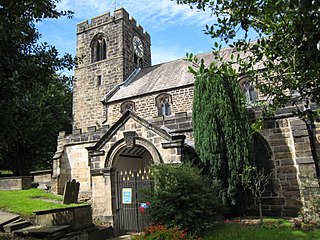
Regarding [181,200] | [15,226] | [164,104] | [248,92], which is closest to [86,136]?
[164,104]

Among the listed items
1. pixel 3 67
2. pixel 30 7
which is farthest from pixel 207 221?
pixel 30 7

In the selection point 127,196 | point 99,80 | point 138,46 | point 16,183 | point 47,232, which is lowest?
point 47,232

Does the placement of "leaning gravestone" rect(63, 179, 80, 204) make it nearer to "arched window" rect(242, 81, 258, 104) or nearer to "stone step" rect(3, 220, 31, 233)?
"stone step" rect(3, 220, 31, 233)

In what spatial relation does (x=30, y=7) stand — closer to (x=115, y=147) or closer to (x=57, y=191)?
(x=115, y=147)

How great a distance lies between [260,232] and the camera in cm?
777

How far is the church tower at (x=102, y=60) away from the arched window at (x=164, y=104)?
222 inches

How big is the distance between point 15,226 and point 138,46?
22999 millimetres

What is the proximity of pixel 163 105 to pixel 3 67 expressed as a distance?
14.8 metres

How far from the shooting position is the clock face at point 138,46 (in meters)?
27.8

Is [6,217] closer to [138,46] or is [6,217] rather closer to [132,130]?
[132,130]

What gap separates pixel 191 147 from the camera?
1146cm

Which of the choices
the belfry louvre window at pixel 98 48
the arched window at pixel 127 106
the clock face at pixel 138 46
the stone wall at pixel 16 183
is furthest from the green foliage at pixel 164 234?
the clock face at pixel 138 46

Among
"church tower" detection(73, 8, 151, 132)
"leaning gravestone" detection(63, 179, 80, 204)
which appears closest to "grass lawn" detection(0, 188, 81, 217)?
"leaning gravestone" detection(63, 179, 80, 204)

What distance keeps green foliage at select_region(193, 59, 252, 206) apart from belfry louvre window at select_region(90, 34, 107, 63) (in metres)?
18.0
